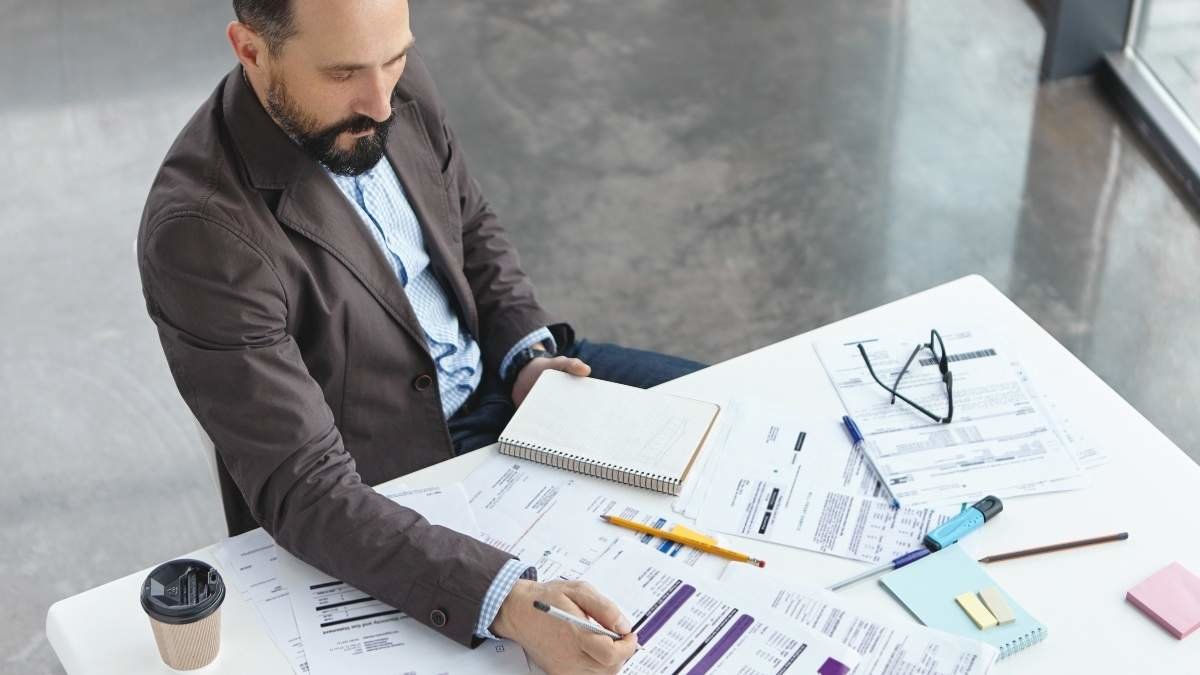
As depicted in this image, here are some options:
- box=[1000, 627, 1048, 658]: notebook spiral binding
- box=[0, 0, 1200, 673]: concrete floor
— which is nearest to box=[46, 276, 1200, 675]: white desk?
box=[1000, 627, 1048, 658]: notebook spiral binding

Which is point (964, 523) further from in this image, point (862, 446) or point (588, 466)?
point (588, 466)

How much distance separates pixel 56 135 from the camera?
4355mm

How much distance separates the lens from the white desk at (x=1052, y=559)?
1.57 m

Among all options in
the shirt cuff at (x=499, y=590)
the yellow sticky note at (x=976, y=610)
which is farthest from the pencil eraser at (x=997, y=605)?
the shirt cuff at (x=499, y=590)

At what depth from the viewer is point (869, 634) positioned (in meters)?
1.57

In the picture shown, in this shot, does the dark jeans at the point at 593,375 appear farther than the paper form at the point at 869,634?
Yes

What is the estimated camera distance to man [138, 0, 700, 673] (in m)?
1.65

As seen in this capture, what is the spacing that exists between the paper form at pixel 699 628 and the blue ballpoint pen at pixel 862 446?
0.92 feet

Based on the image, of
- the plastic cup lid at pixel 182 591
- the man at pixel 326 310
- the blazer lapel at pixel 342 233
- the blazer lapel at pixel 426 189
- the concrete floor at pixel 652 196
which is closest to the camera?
the plastic cup lid at pixel 182 591

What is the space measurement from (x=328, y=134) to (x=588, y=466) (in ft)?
1.89

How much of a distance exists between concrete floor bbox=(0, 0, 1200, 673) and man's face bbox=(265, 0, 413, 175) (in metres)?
1.44

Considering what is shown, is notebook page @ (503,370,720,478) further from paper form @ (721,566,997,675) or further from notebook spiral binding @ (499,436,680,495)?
paper form @ (721,566,997,675)

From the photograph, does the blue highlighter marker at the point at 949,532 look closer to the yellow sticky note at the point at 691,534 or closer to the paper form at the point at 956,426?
the paper form at the point at 956,426

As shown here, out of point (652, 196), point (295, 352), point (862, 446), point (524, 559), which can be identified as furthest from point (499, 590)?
point (652, 196)
